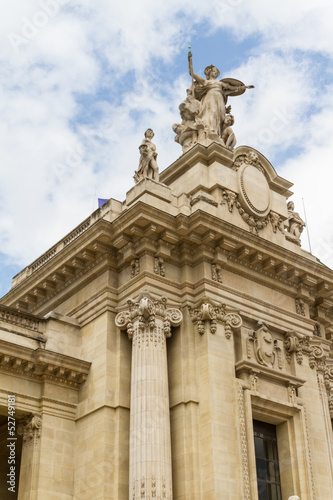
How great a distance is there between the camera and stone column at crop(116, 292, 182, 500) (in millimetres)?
18828

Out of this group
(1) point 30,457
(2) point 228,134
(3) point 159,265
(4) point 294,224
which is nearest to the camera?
(1) point 30,457

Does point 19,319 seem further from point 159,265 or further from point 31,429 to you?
point 159,265

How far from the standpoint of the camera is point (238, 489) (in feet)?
64.0

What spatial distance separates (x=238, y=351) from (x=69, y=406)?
5191mm

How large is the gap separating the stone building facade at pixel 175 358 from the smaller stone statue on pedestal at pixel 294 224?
164 centimetres

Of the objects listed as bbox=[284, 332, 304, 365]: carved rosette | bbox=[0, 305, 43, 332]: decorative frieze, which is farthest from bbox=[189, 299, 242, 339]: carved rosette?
bbox=[0, 305, 43, 332]: decorative frieze

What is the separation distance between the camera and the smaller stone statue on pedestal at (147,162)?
24.3 metres

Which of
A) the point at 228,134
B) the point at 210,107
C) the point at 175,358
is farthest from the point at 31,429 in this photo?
the point at 210,107

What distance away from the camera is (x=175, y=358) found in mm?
21484

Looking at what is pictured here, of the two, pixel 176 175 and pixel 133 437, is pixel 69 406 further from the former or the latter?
pixel 176 175

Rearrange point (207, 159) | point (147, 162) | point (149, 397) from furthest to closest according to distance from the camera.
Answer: point (207, 159)
point (147, 162)
point (149, 397)

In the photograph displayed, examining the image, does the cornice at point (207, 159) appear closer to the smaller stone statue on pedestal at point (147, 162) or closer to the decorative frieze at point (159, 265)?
the smaller stone statue on pedestal at point (147, 162)

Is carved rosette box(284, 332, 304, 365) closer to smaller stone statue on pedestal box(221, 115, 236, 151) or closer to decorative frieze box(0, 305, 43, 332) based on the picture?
smaller stone statue on pedestal box(221, 115, 236, 151)

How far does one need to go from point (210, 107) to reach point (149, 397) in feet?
39.5
